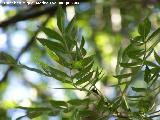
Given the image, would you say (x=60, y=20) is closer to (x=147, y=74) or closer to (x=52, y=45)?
(x=52, y=45)

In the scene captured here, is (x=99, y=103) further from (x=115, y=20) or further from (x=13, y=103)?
(x=115, y=20)

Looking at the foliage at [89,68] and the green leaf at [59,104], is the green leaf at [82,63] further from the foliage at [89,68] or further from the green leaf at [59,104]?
the green leaf at [59,104]

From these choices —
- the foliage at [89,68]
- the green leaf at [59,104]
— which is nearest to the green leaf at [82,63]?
the foliage at [89,68]

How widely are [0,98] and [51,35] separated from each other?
1699 mm

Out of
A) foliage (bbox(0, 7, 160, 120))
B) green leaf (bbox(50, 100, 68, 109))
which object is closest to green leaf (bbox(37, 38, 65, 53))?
foliage (bbox(0, 7, 160, 120))

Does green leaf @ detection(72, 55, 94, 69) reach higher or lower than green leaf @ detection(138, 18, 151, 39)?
lower

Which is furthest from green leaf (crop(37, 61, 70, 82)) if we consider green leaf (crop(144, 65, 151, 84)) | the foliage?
green leaf (crop(144, 65, 151, 84))

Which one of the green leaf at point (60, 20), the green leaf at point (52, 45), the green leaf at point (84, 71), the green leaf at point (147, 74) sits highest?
the green leaf at point (60, 20)

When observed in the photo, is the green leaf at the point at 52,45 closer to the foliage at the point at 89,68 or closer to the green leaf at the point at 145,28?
the foliage at the point at 89,68

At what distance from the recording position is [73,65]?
0.71 m

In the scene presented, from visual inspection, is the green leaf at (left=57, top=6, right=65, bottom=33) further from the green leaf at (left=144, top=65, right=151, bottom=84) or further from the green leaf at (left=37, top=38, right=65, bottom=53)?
the green leaf at (left=144, top=65, right=151, bottom=84)

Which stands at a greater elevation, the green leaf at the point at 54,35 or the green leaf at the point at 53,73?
the green leaf at the point at 54,35

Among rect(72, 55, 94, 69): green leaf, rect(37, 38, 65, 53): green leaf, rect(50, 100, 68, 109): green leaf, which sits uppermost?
rect(37, 38, 65, 53): green leaf

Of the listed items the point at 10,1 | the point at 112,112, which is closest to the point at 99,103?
the point at 112,112
